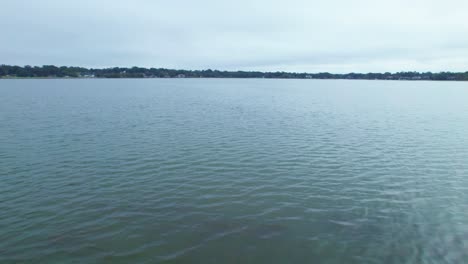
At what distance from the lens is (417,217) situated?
1185 centimetres

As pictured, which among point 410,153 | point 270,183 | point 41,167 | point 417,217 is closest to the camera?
point 417,217

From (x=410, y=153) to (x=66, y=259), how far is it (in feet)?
74.2

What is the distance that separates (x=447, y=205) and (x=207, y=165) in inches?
495

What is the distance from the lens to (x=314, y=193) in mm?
14086

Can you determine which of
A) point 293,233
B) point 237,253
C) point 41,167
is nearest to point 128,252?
point 237,253

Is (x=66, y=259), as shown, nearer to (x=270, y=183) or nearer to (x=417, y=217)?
(x=270, y=183)

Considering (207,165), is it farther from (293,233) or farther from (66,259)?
(66,259)

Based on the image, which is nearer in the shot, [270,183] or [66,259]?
[66,259]

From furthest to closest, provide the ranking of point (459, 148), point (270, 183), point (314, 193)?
point (459, 148)
point (270, 183)
point (314, 193)

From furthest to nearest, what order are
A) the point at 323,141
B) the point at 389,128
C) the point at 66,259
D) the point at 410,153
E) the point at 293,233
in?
the point at 389,128, the point at 323,141, the point at 410,153, the point at 293,233, the point at 66,259

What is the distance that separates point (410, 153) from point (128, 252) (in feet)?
68.5

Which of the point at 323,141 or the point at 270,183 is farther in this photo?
the point at 323,141

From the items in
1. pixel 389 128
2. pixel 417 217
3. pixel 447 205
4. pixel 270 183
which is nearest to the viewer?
pixel 417 217

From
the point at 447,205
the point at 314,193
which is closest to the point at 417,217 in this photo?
the point at 447,205
